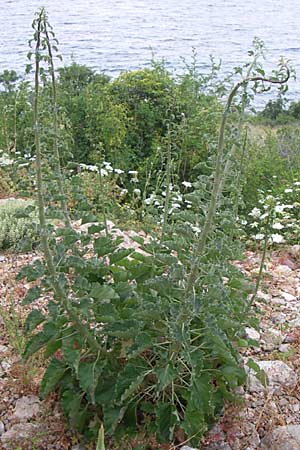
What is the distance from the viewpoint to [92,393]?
6.30ft

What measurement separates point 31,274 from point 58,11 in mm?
18660

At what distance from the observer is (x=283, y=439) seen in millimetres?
2225

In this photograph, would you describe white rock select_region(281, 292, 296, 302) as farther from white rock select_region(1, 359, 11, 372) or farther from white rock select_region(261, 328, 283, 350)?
white rock select_region(1, 359, 11, 372)

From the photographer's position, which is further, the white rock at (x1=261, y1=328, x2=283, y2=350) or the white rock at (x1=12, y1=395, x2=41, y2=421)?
the white rock at (x1=261, y1=328, x2=283, y2=350)

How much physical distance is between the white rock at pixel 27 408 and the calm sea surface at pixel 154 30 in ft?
23.6

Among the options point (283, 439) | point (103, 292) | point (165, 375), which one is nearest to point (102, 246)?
point (103, 292)

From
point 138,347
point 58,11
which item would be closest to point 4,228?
point 138,347

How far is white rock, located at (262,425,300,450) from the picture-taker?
7.23 feet

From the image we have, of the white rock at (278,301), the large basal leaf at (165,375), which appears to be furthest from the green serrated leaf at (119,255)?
the white rock at (278,301)

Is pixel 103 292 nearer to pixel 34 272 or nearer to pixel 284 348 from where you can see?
pixel 34 272

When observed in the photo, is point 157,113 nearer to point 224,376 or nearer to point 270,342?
point 270,342

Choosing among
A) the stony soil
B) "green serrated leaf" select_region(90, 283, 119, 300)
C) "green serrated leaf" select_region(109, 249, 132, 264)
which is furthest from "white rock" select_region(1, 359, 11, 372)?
"green serrated leaf" select_region(90, 283, 119, 300)

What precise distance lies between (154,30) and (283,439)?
1485 cm

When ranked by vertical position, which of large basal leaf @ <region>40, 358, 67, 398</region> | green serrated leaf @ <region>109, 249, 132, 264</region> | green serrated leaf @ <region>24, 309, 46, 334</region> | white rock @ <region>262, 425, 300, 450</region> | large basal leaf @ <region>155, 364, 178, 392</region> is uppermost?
green serrated leaf @ <region>109, 249, 132, 264</region>
